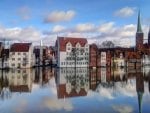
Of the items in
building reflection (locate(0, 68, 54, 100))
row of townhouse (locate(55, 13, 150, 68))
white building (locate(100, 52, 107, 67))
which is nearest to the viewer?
building reflection (locate(0, 68, 54, 100))

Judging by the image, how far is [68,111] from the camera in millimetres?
15289

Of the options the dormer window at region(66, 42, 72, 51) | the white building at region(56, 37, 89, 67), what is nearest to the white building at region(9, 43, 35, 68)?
the white building at region(56, 37, 89, 67)

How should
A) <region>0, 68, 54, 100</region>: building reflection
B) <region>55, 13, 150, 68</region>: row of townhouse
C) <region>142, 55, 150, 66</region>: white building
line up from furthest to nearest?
<region>142, 55, 150, 66</region>: white building → <region>55, 13, 150, 68</region>: row of townhouse → <region>0, 68, 54, 100</region>: building reflection

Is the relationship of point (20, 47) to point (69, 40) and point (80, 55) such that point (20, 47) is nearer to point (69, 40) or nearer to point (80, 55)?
point (69, 40)

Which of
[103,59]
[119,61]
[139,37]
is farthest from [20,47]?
[139,37]

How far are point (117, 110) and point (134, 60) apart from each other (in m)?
68.4

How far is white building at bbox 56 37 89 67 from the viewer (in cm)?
6606

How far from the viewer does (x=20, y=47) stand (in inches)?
2709

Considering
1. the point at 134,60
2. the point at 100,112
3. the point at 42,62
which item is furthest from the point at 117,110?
the point at 134,60

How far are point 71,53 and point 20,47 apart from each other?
1002cm

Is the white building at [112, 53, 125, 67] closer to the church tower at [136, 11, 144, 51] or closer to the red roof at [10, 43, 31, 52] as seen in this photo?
the red roof at [10, 43, 31, 52]

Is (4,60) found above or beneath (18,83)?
above

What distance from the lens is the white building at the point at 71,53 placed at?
217 ft

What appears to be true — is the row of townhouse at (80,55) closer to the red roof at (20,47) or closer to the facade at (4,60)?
the red roof at (20,47)
